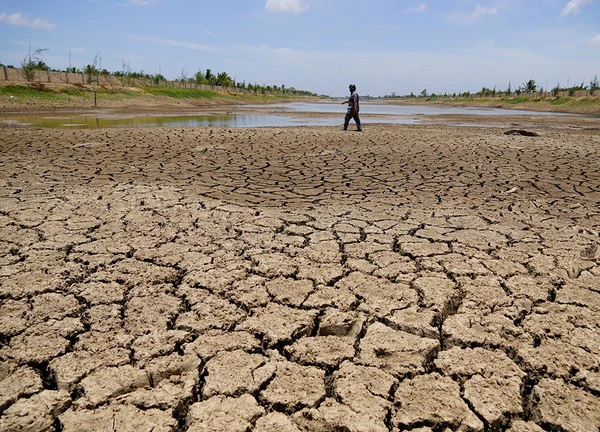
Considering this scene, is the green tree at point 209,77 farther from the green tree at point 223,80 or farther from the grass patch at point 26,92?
the grass patch at point 26,92

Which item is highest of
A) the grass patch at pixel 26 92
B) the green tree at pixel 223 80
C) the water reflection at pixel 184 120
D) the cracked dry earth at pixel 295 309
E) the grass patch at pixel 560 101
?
the green tree at pixel 223 80

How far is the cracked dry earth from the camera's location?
1.45m

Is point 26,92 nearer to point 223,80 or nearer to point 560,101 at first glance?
point 223,80

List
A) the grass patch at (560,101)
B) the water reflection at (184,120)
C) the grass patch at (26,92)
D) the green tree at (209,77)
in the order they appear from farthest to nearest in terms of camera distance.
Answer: the green tree at (209,77) < the grass patch at (560,101) < the grass patch at (26,92) < the water reflection at (184,120)

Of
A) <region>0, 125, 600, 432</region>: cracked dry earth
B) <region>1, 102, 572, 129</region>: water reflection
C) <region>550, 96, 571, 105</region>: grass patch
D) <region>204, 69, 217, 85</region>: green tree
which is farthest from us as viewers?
<region>204, 69, 217, 85</region>: green tree

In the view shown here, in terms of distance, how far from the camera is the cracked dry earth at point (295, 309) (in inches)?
57.2

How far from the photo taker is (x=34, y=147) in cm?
693

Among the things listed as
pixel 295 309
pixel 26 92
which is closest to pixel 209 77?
pixel 26 92

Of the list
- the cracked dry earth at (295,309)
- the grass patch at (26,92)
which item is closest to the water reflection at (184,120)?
the grass patch at (26,92)

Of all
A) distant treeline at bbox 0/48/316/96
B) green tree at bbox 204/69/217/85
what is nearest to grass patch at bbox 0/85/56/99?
distant treeline at bbox 0/48/316/96

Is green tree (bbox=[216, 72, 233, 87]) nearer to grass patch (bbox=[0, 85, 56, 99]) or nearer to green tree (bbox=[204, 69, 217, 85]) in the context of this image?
green tree (bbox=[204, 69, 217, 85])

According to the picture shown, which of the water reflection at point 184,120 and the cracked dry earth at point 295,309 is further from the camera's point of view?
the water reflection at point 184,120

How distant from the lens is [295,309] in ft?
6.73

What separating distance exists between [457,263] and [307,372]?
1.44m
